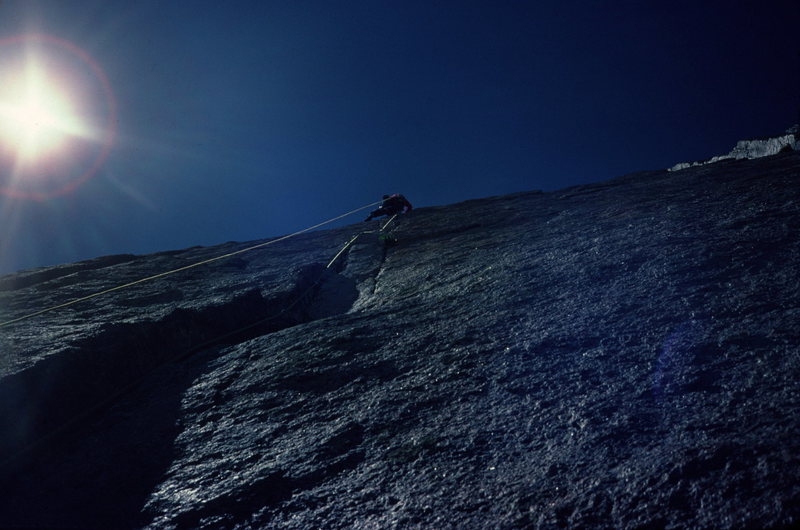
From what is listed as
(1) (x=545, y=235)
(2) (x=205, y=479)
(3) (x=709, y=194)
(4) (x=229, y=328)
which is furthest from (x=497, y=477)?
(3) (x=709, y=194)

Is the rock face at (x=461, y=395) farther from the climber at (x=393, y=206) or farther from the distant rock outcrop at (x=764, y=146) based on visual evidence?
the climber at (x=393, y=206)

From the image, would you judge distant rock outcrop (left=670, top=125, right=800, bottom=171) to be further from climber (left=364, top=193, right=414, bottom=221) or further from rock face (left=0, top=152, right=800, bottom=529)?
climber (left=364, top=193, right=414, bottom=221)

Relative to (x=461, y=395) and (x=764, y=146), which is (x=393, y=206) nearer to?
(x=764, y=146)

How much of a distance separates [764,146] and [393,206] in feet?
13.0

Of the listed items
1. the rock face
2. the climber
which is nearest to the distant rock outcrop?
the rock face

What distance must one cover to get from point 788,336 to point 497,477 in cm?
78

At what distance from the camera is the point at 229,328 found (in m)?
2.40

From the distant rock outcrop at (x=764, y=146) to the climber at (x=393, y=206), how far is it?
327 cm

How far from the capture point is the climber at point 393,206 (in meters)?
5.55

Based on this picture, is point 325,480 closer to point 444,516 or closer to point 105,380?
point 444,516

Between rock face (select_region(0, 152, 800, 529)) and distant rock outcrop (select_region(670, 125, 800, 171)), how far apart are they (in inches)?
95.1

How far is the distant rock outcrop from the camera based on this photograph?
14.7ft

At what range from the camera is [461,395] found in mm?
1289

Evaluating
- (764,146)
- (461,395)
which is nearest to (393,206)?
(764,146)
